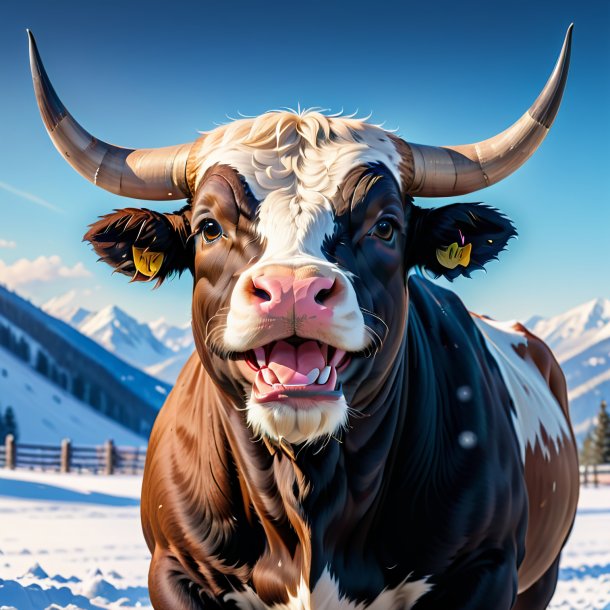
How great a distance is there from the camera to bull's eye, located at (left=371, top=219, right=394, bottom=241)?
12.2 feet

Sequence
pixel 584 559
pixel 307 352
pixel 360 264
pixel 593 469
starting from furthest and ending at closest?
pixel 593 469 < pixel 584 559 < pixel 360 264 < pixel 307 352

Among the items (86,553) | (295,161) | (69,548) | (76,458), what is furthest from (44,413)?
(295,161)

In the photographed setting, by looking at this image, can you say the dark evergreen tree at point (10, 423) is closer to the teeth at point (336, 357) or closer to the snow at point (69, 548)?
the snow at point (69, 548)

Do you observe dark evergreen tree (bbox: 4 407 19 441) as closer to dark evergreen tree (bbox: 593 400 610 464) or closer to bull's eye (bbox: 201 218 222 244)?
dark evergreen tree (bbox: 593 400 610 464)

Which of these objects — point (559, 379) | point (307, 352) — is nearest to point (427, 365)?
point (307, 352)

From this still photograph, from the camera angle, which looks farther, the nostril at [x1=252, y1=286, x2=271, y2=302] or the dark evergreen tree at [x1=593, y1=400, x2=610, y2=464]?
the dark evergreen tree at [x1=593, y1=400, x2=610, y2=464]

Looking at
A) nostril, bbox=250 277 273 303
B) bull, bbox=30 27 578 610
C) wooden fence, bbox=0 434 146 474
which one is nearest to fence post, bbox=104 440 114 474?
wooden fence, bbox=0 434 146 474

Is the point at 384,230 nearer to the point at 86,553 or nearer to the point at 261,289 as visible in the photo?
the point at 261,289

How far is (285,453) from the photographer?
154 inches

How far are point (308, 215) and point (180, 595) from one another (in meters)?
1.78

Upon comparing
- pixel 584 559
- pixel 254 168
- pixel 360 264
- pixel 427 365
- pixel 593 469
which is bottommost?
pixel 593 469

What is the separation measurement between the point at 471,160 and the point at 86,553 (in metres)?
7.57

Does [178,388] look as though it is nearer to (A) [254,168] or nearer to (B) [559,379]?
(A) [254,168]

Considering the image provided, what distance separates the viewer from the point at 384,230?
3766mm
